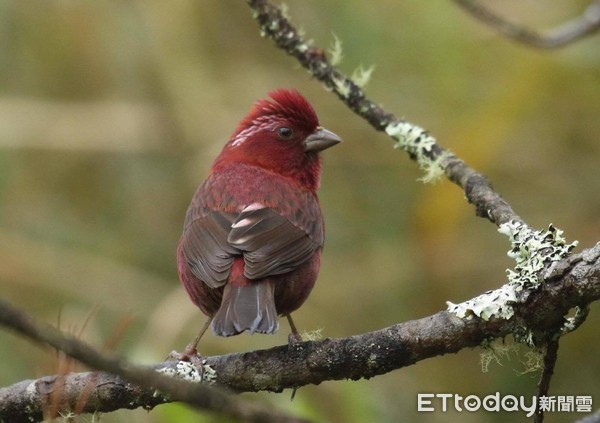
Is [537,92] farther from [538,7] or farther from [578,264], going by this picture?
[578,264]

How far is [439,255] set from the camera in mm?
6586

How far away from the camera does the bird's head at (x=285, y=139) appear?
210 inches

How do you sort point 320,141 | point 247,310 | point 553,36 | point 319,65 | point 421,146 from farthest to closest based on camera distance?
point 320,141 < point 553,36 < point 319,65 < point 421,146 < point 247,310

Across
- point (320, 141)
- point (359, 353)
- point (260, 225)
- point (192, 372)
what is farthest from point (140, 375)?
point (320, 141)

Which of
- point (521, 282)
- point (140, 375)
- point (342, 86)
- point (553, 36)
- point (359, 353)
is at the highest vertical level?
point (553, 36)

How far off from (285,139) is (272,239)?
3.78 ft

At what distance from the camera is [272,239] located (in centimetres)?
435

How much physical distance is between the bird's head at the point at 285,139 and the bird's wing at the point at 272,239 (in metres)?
0.59

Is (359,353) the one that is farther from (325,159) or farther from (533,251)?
(325,159)

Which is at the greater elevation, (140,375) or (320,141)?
(320,141)

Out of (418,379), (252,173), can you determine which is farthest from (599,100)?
(252,173)

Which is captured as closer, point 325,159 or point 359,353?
point 359,353

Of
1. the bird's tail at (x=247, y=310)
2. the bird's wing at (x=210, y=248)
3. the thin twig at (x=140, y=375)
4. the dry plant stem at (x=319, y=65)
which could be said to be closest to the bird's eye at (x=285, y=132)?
the dry plant stem at (x=319, y=65)

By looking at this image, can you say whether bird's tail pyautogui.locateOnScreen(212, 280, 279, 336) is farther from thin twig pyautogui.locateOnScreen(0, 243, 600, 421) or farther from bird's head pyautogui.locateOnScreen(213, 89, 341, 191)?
bird's head pyautogui.locateOnScreen(213, 89, 341, 191)
